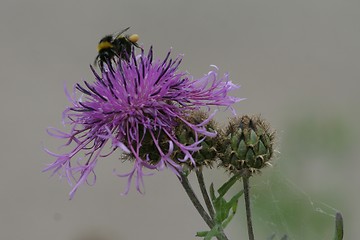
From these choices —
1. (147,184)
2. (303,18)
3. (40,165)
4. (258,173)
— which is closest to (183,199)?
(147,184)

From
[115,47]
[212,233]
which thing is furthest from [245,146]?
[115,47]

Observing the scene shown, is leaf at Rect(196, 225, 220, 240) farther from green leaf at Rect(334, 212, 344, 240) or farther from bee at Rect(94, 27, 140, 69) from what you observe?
bee at Rect(94, 27, 140, 69)

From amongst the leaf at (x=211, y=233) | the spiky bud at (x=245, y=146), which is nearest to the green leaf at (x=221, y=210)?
the leaf at (x=211, y=233)

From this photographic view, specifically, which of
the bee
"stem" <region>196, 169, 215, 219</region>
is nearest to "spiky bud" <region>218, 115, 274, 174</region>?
"stem" <region>196, 169, 215, 219</region>

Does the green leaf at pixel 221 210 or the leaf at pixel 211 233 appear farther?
the green leaf at pixel 221 210

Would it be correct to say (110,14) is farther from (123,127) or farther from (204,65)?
(123,127)

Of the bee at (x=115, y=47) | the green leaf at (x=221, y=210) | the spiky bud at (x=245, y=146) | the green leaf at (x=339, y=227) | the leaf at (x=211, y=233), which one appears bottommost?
the green leaf at (x=339, y=227)

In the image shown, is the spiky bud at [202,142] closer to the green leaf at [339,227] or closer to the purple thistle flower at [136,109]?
the purple thistle flower at [136,109]
